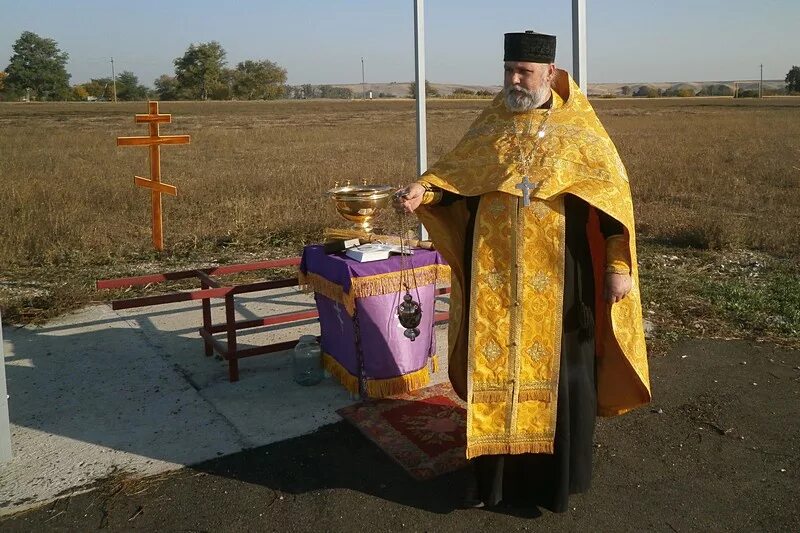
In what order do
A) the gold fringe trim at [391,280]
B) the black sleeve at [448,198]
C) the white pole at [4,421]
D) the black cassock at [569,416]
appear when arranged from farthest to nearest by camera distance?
the gold fringe trim at [391,280] < the white pole at [4,421] < the black sleeve at [448,198] < the black cassock at [569,416]

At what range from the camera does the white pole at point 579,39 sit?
217 inches

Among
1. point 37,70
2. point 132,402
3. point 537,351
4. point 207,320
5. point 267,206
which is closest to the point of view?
point 537,351

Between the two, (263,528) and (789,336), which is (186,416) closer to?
(263,528)

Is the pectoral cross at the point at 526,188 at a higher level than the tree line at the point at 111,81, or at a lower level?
lower

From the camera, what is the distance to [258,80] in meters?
90.4

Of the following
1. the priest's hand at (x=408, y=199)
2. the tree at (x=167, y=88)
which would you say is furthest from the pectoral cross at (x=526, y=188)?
the tree at (x=167, y=88)

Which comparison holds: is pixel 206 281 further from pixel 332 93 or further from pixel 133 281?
pixel 332 93

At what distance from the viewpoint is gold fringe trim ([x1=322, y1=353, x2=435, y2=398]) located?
4.92m

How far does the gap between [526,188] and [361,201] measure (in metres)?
1.91

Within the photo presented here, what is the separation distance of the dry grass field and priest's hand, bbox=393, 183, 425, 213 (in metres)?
3.98

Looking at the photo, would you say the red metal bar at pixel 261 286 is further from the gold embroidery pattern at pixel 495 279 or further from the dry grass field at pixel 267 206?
the dry grass field at pixel 267 206

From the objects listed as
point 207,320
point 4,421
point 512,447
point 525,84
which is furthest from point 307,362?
point 525,84

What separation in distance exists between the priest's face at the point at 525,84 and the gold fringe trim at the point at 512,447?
5.09 feet

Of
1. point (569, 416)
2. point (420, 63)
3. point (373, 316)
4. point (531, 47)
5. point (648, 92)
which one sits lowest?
point (569, 416)
